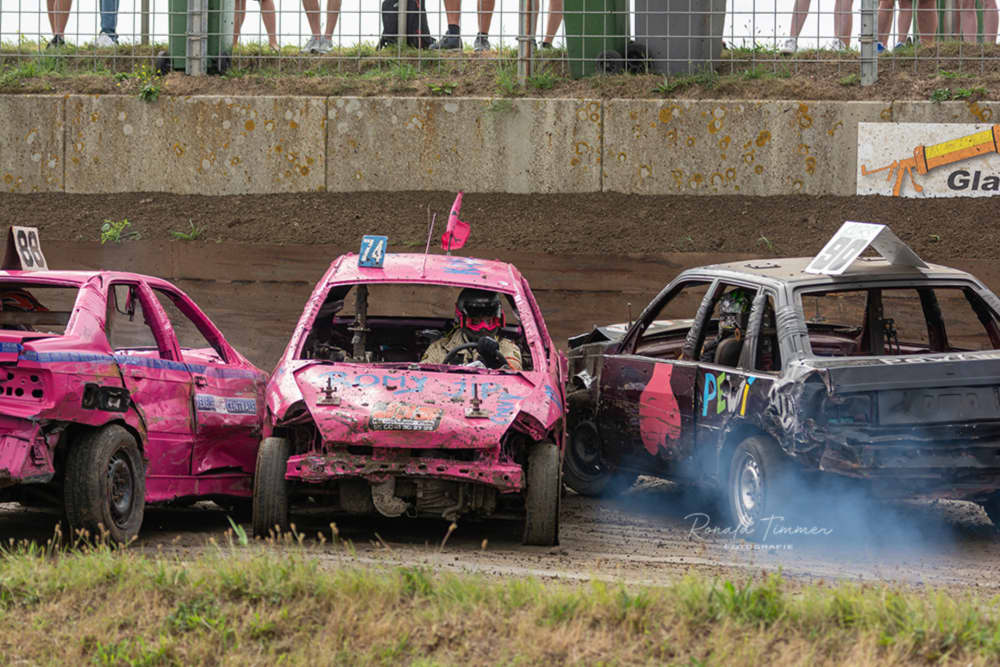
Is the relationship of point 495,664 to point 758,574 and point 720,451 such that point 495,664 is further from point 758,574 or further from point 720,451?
point 720,451

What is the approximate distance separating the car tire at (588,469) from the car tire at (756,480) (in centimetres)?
188

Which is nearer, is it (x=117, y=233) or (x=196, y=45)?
(x=117, y=233)

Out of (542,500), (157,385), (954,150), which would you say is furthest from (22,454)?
(954,150)

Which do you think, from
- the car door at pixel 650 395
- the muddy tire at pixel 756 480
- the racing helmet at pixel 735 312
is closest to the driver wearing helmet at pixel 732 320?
the racing helmet at pixel 735 312

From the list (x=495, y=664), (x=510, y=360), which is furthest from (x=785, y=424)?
(x=495, y=664)

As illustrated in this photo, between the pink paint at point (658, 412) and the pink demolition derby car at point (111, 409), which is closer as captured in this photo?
the pink demolition derby car at point (111, 409)

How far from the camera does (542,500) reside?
7.81m

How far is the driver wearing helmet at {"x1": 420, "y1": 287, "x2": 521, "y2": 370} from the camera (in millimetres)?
9383

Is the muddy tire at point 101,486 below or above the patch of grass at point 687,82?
below

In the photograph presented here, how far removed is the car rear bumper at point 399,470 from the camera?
7.54 metres

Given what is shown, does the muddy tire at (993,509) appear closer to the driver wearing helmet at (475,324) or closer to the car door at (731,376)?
the car door at (731,376)

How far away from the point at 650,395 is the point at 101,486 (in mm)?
3833

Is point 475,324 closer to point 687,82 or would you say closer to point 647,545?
point 647,545

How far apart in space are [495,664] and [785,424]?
301 cm
